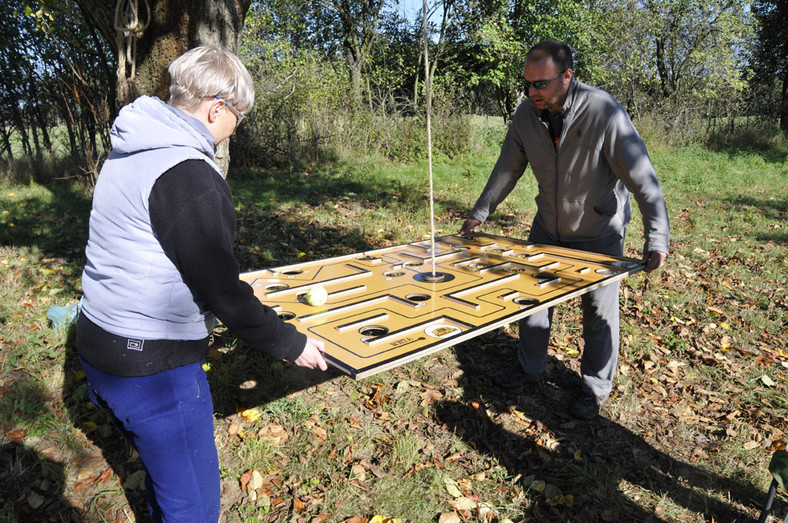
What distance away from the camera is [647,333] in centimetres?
486

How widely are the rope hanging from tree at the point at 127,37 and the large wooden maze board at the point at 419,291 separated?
1928mm

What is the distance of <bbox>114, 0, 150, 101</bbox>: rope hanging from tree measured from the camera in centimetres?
343

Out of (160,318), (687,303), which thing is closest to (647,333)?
(687,303)

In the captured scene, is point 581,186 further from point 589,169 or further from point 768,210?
point 768,210

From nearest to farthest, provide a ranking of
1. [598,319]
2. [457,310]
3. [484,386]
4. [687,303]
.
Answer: [457,310] → [598,319] → [484,386] → [687,303]

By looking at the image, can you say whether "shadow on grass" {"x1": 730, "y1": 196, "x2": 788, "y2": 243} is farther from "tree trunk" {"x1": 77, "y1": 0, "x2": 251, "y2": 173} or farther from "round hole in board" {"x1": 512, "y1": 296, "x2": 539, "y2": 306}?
"tree trunk" {"x1": 77, "y1": 0, "x2": 251, "y2": 173}

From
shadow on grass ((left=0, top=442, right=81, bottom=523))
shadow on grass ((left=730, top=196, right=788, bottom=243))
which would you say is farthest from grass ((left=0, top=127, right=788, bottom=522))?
shadow on grass ((left=730, top=196, right=788, bottom=243))

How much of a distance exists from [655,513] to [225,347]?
3.23 meters

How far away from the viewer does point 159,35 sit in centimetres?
358

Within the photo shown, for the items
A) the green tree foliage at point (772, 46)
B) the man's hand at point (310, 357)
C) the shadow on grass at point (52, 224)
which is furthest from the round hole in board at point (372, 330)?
the green tree foliage at point (772, 46)

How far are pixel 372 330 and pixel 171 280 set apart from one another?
860 mm

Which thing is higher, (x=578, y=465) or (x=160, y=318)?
(x=160, y=318)

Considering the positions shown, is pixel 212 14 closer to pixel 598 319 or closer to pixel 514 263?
pixel 514 263

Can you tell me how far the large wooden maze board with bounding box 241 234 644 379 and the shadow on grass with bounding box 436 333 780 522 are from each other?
1.15 meters
